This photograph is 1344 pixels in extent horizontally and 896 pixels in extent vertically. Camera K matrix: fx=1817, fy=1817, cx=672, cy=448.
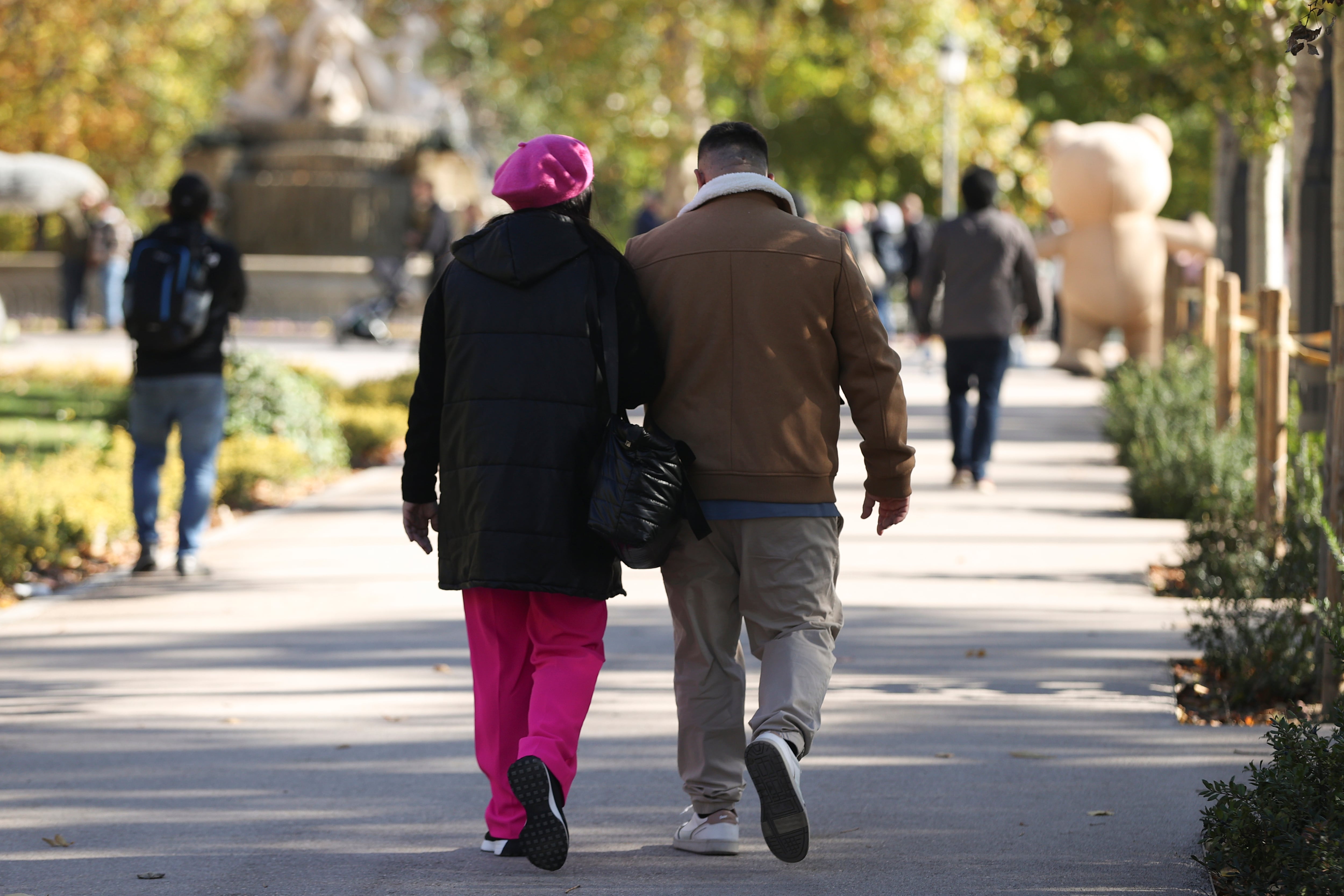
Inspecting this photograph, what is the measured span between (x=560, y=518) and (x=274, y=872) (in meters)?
1.13

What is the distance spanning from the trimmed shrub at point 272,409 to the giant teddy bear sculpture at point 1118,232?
24.4 ft

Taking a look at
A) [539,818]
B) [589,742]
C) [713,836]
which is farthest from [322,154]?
[539,818]

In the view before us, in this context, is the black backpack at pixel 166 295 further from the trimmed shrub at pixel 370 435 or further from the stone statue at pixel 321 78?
the stone statue at pixel 321 78

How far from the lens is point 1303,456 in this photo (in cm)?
756

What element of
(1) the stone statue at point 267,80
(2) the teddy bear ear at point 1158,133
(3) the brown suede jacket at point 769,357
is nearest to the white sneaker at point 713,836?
(3) the brown suede jacket at point 769,357

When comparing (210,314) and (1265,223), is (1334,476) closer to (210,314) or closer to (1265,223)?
(210,314)

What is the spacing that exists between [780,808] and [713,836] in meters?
0.53

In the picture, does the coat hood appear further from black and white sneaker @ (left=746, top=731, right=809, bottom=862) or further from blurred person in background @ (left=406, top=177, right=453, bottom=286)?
blurred person in background @ (left=406, top=177, right=453, bottom=286)

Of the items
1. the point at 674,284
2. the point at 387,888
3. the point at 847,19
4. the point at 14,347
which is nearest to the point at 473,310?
the point at 674,284

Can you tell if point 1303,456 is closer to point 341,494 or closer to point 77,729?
point 77,729

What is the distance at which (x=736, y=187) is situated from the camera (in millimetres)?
4676

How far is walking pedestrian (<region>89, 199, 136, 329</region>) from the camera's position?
2773 centimetres

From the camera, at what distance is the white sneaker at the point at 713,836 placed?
461cm

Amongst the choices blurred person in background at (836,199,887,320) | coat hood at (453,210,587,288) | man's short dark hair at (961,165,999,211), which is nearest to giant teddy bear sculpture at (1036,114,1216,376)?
blurred person in background at (836,199,887,320)
